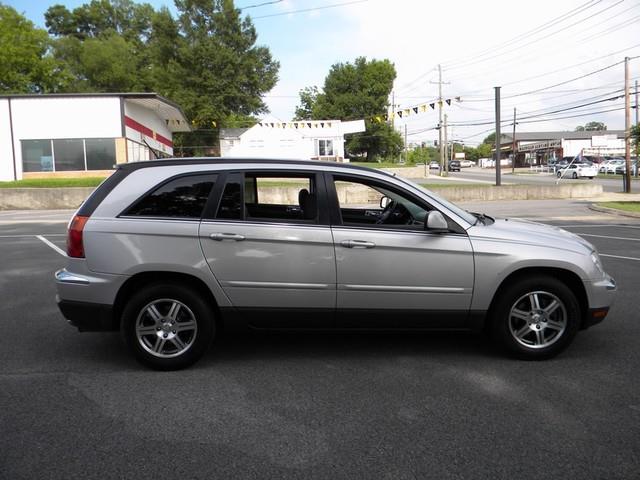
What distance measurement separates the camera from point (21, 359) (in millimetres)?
4969

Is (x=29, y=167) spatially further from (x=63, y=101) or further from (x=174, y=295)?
(x=174, y=295)

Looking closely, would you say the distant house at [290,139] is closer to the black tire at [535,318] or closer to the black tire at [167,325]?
the black tire at [167,325]

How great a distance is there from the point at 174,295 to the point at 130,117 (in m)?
31.4

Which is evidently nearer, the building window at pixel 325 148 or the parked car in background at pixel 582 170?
the parked car in background at pixel 582 170

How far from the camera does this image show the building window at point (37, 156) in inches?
1248

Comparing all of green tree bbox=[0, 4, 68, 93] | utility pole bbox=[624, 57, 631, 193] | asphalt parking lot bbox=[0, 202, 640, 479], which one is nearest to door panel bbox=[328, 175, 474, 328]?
asphalt parking lot bbox=[0, 202, 640, 479]

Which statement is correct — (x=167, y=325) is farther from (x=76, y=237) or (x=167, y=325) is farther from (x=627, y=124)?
(x=627, y=124)

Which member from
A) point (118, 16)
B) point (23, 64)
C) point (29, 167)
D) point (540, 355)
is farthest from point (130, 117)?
point (118, 16)

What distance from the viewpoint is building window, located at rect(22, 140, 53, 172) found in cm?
3169

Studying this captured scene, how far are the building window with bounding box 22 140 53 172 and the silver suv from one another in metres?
30.7

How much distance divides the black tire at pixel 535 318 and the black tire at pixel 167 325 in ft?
7.84

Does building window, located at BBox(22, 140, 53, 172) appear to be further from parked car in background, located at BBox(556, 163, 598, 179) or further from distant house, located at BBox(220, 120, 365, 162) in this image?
parked car in background, located at BBox(556, 163, 598, 179)

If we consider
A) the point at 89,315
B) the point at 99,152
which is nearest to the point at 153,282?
the point at 89,315

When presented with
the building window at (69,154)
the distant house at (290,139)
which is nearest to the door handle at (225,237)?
the building window at (69,154)
